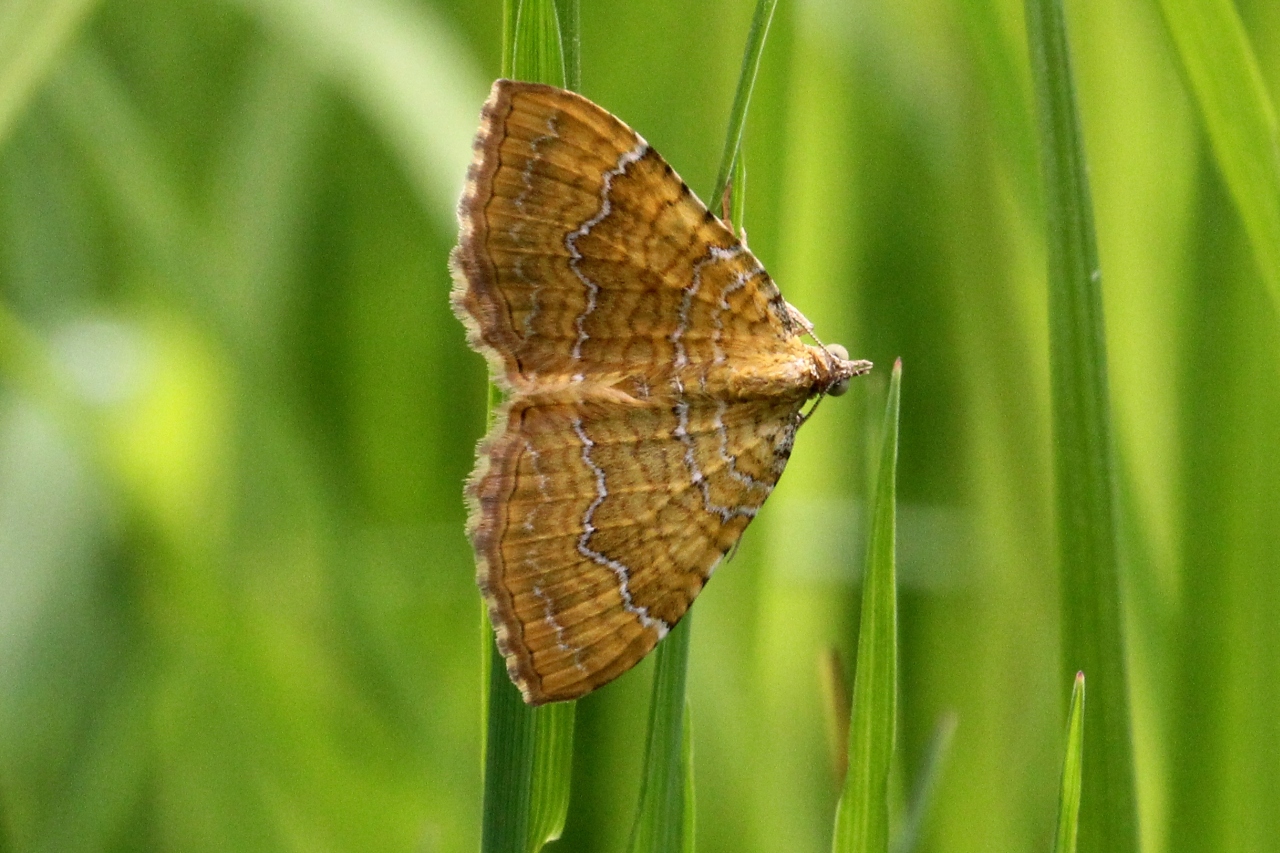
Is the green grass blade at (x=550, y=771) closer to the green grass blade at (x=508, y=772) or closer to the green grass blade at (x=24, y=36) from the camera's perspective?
the green grass blade at (x=508, y=772)

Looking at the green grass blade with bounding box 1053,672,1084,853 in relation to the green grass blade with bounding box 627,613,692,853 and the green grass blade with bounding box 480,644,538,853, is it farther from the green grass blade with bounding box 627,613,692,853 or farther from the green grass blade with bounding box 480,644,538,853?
the green grass blade with bounding box 480,644,538,853

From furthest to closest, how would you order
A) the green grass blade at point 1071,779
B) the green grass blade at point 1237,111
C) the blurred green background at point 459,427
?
the blurred green background at point 459,427 → the green grass blade at point 1237,111 → the green grass blade at point 1071,779

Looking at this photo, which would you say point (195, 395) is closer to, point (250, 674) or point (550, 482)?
point (250, 674)

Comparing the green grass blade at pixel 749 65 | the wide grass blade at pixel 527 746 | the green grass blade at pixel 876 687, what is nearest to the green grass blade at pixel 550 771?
the wide grass blade at pixel 527 746

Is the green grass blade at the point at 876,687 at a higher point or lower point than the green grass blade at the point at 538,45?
lower

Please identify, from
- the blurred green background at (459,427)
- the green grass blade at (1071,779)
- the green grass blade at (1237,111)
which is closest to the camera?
the green grass blade at (1071,779)

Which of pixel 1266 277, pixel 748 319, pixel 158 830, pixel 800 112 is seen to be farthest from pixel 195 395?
pixel 1266 277

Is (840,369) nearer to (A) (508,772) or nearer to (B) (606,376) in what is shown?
(B) (606,376)
